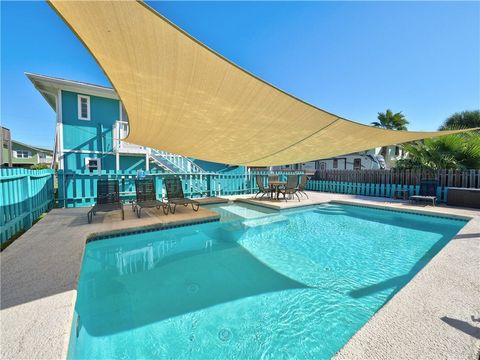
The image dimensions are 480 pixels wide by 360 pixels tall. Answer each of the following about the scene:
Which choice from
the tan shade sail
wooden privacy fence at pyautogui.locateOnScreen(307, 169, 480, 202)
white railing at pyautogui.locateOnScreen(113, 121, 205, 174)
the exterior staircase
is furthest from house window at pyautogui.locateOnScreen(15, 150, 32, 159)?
wooden privacy fence at pyautogui.locateOnScreen(307, 169, 480, 202)

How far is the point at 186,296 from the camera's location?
2.96 meters

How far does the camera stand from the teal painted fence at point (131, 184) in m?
7.18

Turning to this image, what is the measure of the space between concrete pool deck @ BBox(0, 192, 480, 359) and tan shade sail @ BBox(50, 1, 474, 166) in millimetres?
2391

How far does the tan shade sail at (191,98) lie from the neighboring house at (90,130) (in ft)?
21.8

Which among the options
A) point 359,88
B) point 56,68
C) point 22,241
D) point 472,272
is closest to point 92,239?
point 22,241

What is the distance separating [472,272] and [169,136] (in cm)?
563

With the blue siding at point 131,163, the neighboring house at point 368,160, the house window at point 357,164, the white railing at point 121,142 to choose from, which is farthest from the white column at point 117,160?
the house window at point 357,164

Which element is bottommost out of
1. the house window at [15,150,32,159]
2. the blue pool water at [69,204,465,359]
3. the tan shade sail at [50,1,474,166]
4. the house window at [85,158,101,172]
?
the blue pool water at [69,204,465,359]

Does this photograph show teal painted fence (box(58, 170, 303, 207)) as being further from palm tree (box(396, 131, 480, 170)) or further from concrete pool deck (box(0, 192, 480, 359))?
palm tree (box(396, 131, 480, 170))

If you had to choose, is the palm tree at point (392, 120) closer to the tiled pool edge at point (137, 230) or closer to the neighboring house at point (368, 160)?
the neighboring house at point (368, 160)

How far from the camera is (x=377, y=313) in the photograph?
80.5 inches

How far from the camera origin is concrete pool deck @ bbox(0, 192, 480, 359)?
159 cm

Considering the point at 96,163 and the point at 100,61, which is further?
the point at 96,163

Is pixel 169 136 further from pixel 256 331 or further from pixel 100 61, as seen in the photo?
pixel 256 331
